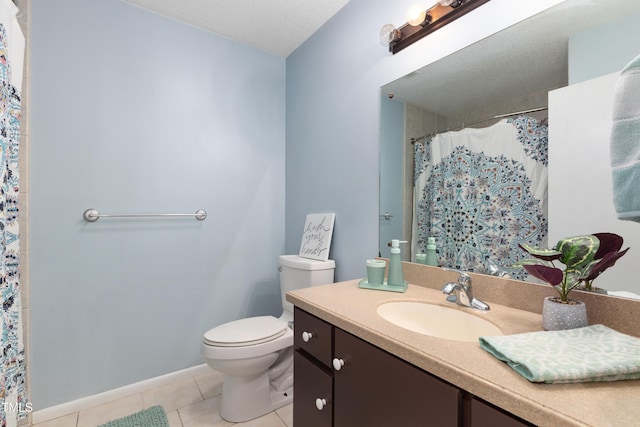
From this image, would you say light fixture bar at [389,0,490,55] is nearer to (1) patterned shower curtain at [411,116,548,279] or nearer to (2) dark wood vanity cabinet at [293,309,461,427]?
(1) patterned shower curtain at [411,116,548,279]

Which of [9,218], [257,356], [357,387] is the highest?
[9,218]

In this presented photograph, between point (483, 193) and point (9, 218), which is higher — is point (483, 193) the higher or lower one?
the higher one

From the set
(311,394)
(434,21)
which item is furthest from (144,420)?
(434,21)

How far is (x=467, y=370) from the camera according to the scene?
1.87ft

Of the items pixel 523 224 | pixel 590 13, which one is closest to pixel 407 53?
pixel 590 13

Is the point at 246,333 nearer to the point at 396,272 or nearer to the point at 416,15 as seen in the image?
the point at 396,272

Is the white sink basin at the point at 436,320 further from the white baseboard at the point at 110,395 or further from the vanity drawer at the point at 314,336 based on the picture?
the white baseboard at the point at 110,395

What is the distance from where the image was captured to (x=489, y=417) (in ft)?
1.71

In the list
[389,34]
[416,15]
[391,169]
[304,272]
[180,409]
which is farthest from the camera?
[304,272]

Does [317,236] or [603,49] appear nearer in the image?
[603,49]

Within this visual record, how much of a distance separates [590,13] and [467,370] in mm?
1093

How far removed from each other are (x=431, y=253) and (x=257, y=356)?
1011mm

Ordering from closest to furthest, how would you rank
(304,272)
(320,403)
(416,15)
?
(320,403) < (416,15) < (304,272)

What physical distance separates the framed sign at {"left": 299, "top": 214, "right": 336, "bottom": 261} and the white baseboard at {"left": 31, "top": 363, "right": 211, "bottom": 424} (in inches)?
43.7
